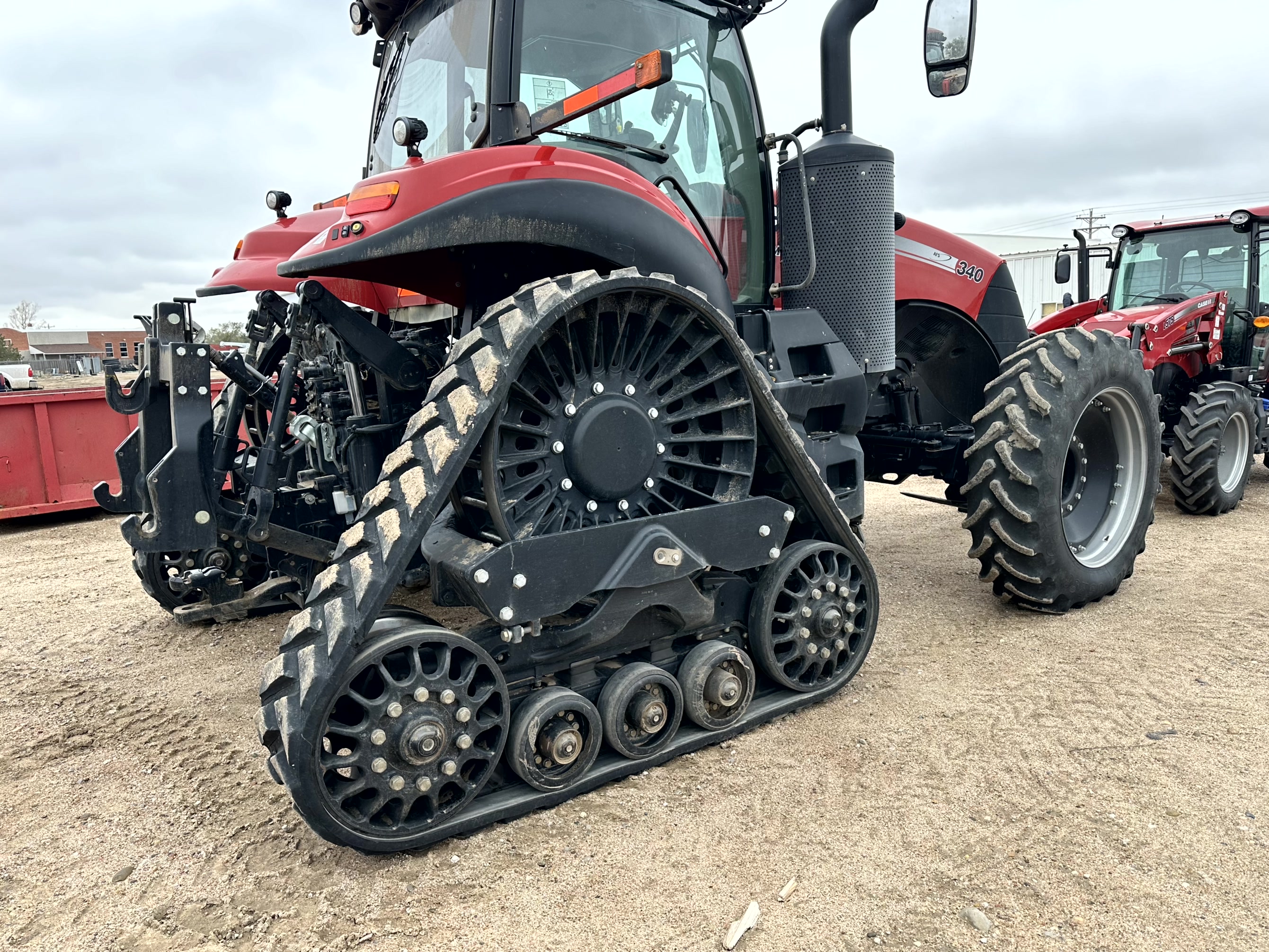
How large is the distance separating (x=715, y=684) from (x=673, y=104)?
7.43 ft

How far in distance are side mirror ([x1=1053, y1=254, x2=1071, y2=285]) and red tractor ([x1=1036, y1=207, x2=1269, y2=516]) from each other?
0.05 ft

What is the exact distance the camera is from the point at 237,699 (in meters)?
3.75

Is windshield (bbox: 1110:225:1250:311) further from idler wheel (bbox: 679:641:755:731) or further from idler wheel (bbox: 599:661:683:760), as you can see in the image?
idler wheel (bbox: 599:661:683:760)

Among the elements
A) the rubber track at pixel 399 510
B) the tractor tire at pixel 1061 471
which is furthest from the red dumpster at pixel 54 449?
the tractor tire at pixel 1061 471

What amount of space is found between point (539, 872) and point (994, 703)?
6.52ft

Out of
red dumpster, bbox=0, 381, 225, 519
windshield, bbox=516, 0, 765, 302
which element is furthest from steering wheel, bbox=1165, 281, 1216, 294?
red dumpster, bbox=0, 381, 225, 519

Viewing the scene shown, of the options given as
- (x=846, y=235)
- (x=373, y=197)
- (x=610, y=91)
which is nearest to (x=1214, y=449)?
(x=846, y=235)

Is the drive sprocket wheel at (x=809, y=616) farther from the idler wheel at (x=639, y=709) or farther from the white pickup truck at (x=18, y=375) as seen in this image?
the white pickup truck at (x=18, y=375)

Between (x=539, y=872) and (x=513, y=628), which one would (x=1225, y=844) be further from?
(x=513, y=628)

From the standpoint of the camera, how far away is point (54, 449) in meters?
7.98

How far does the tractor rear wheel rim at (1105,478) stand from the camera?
4.75m

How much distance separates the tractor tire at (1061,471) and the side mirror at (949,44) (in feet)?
4.95

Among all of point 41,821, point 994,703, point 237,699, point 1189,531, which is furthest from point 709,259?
point 1189,531

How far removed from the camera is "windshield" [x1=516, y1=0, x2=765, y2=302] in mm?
3125
